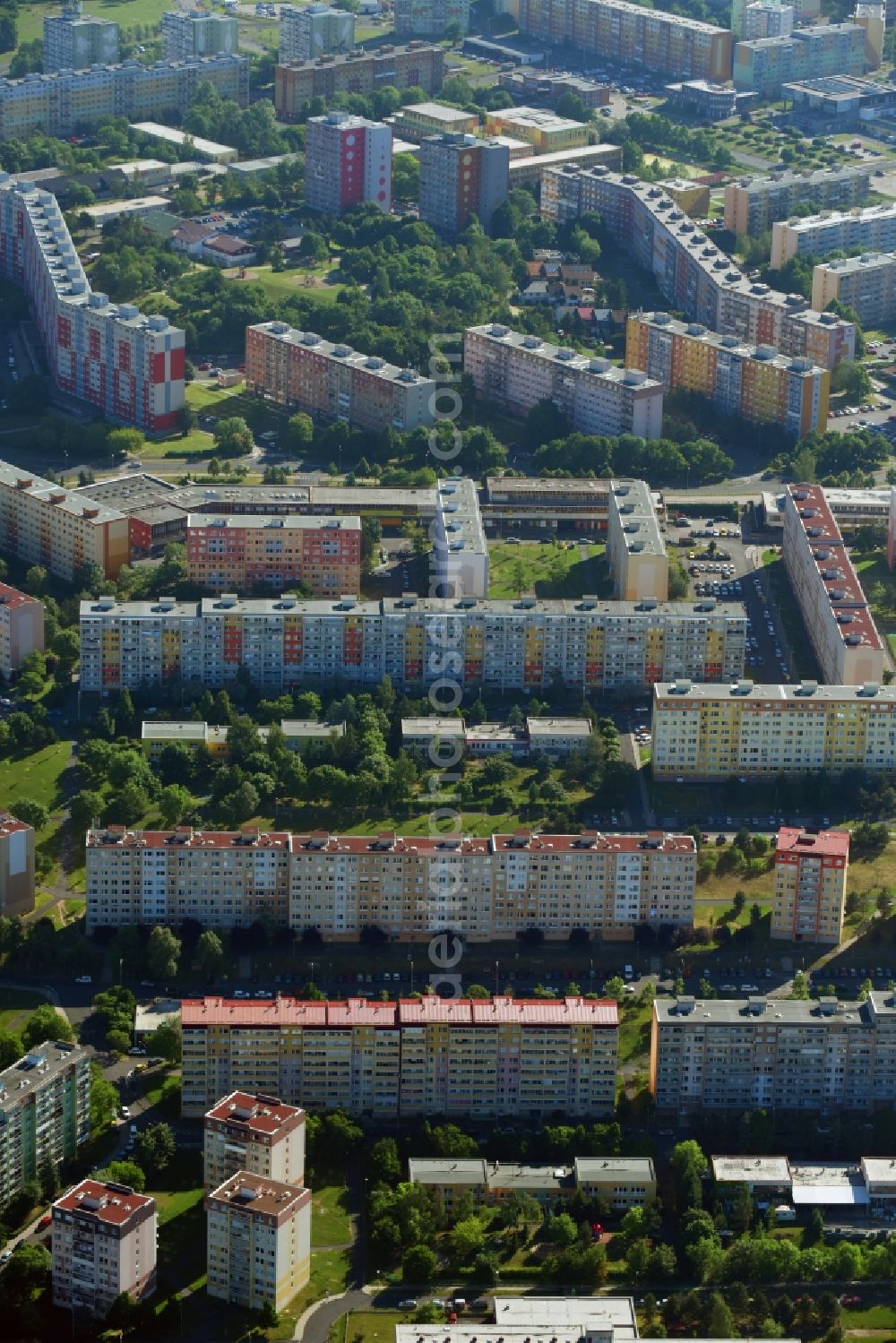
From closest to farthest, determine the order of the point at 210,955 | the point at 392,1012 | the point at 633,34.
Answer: the point at 392,1012 < the point at 210,955 < the point at 633,34

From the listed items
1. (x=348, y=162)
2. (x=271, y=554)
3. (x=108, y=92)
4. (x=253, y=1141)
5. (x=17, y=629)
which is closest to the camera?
(x=253, y=1141)

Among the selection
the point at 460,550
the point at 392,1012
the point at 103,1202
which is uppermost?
the point at 460,550

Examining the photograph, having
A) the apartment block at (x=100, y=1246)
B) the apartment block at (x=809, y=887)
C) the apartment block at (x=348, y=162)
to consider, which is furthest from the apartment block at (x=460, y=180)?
the apartment block at (x=100, y=1246)

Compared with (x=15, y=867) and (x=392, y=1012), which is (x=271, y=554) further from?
(x=392, y=1012)

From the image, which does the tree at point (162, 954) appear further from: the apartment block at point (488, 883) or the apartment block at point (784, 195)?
the apartment block at point (784, 195)

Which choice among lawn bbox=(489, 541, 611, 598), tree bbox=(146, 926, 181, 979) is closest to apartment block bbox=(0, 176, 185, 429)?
lawn bbox=(489, 541, 611, 598)

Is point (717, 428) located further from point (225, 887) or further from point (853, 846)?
point (225, 887)

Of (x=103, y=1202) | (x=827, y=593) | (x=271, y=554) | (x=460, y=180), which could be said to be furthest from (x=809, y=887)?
(x=460, y=180)
